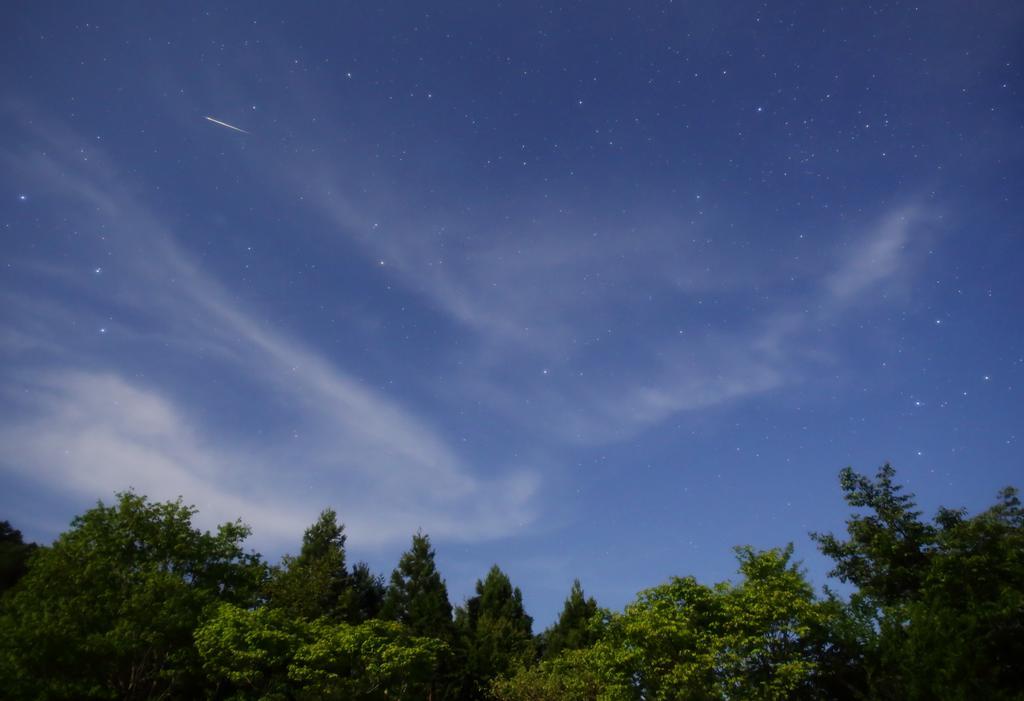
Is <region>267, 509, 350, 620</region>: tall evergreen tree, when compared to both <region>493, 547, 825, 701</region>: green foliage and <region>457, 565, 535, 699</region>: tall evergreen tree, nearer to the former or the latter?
<region>457, 565, 535, 699</region>: tall evergreen tree

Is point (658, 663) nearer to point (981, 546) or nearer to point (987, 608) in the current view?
point (987, 608)

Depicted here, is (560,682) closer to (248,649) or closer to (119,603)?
(248,649)

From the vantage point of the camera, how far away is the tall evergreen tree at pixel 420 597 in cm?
4603

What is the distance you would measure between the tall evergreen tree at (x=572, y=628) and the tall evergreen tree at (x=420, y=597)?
28.7 ft

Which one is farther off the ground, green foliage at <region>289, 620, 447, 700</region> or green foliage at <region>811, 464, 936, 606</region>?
green foliage at <region>811, 464, 936, 606</region>

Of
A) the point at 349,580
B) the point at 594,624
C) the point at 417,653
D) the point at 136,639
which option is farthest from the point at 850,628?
the point at 349,580

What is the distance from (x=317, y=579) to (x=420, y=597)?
8815 mm

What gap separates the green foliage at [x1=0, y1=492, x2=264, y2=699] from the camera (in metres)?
24.0

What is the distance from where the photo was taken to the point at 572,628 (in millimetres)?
49719

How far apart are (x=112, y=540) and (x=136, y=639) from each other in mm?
5349

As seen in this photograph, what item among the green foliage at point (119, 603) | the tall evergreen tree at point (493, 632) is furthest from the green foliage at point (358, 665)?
the tall evergreen tree at point (493, 632)

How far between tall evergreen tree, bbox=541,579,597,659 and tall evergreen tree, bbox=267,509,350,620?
17330 mm

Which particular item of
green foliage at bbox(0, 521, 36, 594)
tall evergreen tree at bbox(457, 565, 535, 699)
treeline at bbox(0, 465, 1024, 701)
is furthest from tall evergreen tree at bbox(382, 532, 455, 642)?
green foliage at bbox(0, 521, 36, 594)

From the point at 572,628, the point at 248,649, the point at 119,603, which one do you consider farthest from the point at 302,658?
the point at 572,628
